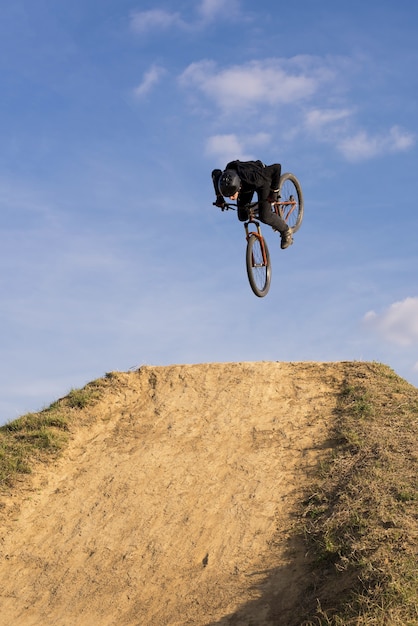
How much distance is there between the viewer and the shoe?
51.7 ft

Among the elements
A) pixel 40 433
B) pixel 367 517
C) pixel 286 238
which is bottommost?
pixel 367 517

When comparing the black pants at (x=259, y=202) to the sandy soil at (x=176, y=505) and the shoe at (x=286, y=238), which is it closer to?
the shoe at (x=286, y=238)

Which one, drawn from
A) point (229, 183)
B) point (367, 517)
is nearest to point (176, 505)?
point (367, 517)

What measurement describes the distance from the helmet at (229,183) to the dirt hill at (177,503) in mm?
5459

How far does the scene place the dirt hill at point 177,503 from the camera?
39.6 feet

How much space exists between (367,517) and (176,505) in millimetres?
4099

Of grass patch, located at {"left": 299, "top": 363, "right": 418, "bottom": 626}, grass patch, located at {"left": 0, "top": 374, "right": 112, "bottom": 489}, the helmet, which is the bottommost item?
grass patch, located at {"left": 299, "top": 363, "right": 418, "bottom": 626}

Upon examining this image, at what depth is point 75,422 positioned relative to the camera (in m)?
18.0

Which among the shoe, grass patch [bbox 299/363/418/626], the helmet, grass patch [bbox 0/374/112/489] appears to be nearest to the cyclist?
the helmet

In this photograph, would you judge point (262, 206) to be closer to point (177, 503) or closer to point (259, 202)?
point (259, 202)

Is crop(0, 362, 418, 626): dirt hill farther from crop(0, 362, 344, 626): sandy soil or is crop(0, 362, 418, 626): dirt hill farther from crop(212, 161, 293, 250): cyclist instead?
crop(212, 161, 293, 250): cyclist

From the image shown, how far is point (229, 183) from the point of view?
13.5 metres

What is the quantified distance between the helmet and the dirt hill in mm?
5459

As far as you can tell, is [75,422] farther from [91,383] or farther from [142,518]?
[142,518]
